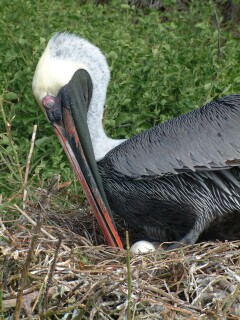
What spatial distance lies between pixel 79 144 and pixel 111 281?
1255 mm

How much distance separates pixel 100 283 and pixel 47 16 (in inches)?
188

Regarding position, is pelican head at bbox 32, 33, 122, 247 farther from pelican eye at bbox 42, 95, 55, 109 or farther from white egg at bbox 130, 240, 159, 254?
white egg at bbox 130, 240, 159, 254

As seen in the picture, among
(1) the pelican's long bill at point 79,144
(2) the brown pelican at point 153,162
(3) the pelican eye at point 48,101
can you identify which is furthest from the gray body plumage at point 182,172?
(3) the pelican eye at point 48,101

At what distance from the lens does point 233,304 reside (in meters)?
4.89

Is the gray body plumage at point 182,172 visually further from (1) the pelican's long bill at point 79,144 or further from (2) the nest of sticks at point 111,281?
(2) the nest of sticks at point 111,281

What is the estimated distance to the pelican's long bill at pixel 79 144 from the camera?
19.2 ft

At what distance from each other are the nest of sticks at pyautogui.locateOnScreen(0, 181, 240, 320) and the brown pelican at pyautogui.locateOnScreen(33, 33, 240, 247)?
1.12 feet

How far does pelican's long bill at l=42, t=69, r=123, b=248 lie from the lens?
586 centimetres

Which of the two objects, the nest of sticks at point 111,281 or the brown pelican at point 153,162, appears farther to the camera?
the brown pelican at point 153,162

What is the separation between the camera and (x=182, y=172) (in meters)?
5.67

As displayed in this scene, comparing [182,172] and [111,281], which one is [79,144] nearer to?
[182,172]

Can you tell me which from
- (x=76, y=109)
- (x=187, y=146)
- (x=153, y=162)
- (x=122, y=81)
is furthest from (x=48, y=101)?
(x=122, y=81)

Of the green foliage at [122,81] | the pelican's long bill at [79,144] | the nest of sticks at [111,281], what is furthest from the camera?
the green foliage at [122,81]

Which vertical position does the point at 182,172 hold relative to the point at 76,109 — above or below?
below
